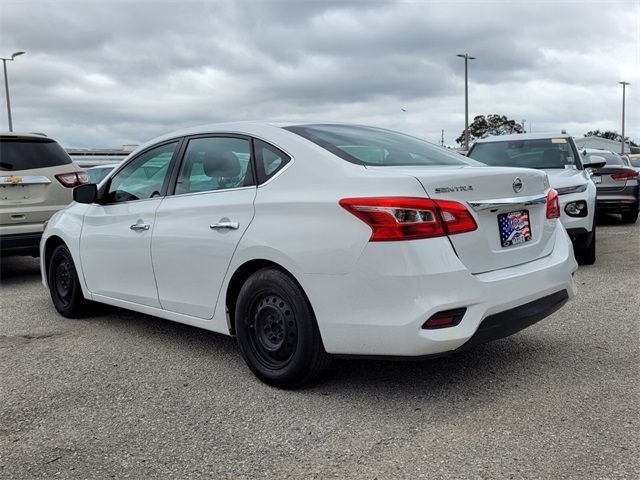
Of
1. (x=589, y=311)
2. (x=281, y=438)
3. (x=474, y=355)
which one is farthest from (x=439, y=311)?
(x=589, y=311)

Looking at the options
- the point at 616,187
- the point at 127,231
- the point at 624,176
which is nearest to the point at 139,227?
the point at 127,231

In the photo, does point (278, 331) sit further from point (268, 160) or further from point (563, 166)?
point (563, 166)

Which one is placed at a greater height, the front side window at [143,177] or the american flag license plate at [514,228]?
the front side window at [143,177]

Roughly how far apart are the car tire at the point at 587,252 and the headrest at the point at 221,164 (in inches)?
186

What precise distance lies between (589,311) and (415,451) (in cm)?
292

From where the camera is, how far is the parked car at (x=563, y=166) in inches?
263

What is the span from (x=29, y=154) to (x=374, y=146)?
16.5 feet

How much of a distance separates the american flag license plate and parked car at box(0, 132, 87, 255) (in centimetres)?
555

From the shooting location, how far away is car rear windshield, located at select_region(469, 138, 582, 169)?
7703mm

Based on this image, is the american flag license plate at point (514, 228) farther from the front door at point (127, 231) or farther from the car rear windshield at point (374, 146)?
the front door at point (127, 231)

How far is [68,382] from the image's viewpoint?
373cm

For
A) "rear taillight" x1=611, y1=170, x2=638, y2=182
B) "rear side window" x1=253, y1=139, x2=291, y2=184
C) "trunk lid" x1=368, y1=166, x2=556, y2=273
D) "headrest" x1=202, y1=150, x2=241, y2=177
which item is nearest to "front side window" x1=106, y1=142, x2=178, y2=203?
"headrest" x1=202, y1=150, x2=241, y2=177

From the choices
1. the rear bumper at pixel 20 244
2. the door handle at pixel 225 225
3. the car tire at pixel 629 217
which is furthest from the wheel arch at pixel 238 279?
the car tire at pixel 629 217

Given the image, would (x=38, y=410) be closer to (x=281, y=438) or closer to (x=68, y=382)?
(x=68, y=382)
